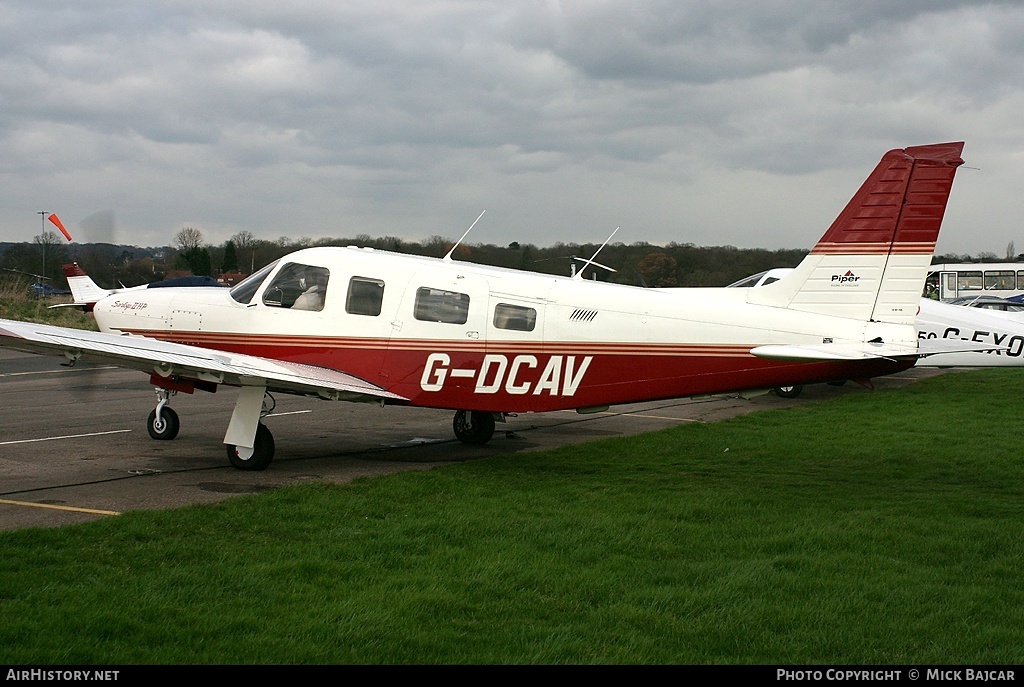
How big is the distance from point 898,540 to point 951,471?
383cm

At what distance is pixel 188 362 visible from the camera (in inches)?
403

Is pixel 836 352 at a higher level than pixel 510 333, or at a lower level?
higher

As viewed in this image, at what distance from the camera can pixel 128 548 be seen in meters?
7.25

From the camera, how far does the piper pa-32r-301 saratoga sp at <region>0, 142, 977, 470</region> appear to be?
9.98m

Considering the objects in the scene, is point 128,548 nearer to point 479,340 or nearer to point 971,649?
point 479,340

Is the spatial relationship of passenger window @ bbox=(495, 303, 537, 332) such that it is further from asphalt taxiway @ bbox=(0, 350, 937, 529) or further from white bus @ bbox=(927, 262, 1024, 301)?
white bus @ bbox=(927, 262, 1024, 301)

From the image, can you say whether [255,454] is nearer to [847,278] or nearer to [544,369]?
[544,369]

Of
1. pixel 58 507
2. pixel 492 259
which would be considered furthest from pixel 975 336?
pixel 58 507

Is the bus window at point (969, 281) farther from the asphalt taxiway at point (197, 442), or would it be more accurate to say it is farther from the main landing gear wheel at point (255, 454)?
the main landing gear wheel at point (255, 454)

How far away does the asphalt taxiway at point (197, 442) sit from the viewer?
953 centimetres

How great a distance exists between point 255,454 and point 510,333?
327 centimetres

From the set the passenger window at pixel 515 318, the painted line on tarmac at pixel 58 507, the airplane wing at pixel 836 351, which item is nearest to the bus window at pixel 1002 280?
the airplane wing at pixel 836 351

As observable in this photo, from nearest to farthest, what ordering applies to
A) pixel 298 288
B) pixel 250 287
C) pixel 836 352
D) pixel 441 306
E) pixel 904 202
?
pixel 836 352 < pixel 904 202 < pixel 441 306 < pixel 298 288 < pixel 250 287

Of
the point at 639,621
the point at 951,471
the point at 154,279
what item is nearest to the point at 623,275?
the point at 154,279
